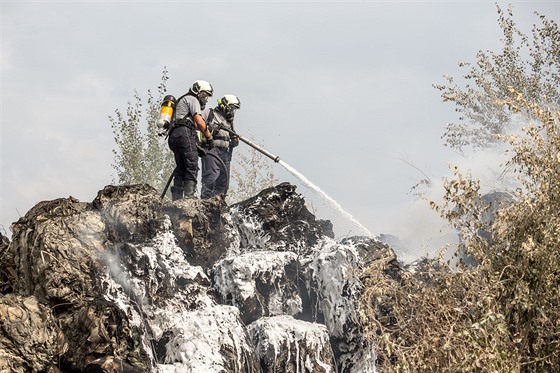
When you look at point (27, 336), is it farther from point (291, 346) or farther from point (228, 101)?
point (228, 101)

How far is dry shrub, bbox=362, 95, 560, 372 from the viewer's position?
31.1 ft

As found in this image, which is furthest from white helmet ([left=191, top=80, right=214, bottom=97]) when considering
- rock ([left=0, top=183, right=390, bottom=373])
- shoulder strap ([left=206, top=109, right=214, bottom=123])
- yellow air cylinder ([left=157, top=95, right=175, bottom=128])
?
rock ([left=0, top=183, right=390, bottom=373])

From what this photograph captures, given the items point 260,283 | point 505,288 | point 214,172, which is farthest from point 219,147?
point 505,288

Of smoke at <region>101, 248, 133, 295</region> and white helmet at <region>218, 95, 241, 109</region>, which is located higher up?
white helmet at <region>218, 95, 241, 109</region>

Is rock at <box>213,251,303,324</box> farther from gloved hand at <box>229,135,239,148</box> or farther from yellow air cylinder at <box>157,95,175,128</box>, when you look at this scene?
gloved hand at <box>229,135,239,148</box>

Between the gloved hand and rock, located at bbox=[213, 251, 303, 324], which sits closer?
rock, located at bbox=[213, 251, 303, 324]

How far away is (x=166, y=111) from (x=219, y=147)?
2.36 metres

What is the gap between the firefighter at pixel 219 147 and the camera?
19828mm

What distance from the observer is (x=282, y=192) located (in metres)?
17.3

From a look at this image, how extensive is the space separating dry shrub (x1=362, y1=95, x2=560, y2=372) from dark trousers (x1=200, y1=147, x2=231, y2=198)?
961cm

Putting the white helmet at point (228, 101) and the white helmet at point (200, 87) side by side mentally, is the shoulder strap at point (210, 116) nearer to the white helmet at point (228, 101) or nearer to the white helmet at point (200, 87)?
the white helmet at point (228, 101)

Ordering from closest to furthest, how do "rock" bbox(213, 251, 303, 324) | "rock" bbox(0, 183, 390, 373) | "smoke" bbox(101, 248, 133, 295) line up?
"rock" bbox(0, 183, 390, 373)
"smoke" bbox(101, 248, 133, 295)
"rock" bbox(213, 251, 303, 324)

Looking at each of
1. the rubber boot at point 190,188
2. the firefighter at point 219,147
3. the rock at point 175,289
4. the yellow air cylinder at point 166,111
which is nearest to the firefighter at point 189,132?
→ the rubber boot at point 190,188

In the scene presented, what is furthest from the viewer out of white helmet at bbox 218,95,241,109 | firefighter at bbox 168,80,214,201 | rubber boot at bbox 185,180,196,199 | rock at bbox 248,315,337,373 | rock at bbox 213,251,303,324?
white helmet at bbox 218,95,241,109
